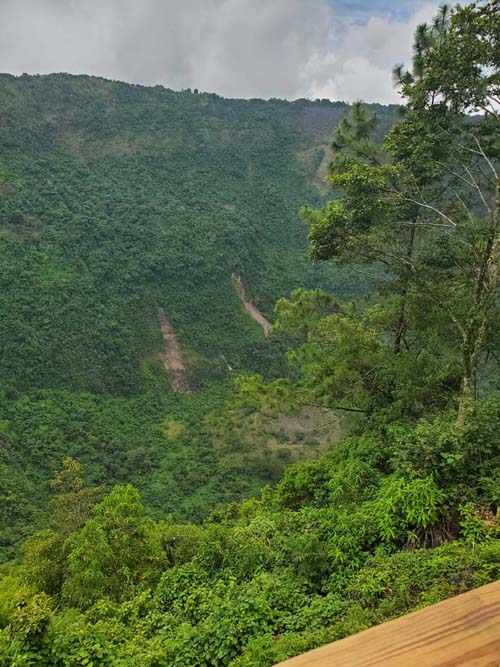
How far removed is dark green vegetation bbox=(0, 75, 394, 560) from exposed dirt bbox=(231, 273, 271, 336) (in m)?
0.72

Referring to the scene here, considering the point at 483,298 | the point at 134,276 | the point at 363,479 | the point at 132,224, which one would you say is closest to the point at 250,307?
the point at 134,276

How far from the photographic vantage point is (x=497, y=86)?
547cm

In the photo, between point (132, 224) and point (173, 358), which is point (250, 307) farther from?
point (132, 224)

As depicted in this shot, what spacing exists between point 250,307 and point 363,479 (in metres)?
27.2

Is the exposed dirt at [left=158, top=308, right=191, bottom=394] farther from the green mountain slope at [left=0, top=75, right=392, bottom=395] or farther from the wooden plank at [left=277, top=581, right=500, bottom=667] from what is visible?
the wooden plank at [left=277, top=581, right=500, bottom=667]

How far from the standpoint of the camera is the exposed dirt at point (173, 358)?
25.0m

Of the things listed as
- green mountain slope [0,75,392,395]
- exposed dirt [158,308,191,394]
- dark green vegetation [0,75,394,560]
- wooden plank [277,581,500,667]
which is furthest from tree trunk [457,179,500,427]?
exposed dirt [158,308,191,394]

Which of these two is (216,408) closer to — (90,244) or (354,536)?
(90,244)

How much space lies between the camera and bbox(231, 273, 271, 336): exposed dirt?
30.8 m

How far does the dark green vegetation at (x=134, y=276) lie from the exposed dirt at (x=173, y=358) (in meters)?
0.45

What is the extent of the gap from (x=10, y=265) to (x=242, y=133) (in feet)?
116

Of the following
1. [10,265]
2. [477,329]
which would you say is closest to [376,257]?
[477,329]

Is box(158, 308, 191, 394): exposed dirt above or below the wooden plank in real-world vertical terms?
below

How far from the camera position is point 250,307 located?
32.0 m
